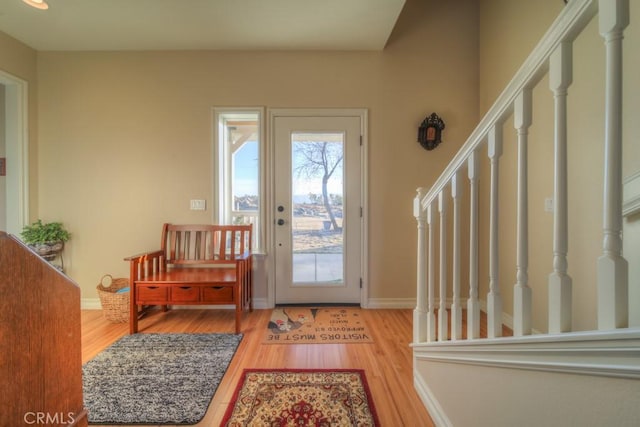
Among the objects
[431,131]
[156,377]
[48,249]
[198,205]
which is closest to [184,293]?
[156,377]

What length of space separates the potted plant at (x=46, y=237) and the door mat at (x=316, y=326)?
2.18m

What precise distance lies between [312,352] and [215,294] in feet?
3.01

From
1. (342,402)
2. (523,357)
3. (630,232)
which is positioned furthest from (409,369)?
(630,232)

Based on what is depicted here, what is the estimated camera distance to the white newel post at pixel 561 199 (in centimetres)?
68

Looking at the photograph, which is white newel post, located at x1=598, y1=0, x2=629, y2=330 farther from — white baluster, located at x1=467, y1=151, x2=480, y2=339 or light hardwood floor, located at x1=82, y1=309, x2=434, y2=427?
light hardwood floor, located at x1=82, y1=309, x2=434, y2=427

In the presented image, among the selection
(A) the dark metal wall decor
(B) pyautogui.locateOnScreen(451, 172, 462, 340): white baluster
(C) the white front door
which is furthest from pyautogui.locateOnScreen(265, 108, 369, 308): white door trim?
(B) pyautogui.locateOnScreen(451, 172, 462, 340): white baluster

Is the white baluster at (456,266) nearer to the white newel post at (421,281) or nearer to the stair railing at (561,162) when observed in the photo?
the stair railing at (561,162)

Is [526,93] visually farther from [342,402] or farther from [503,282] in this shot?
[503,282]

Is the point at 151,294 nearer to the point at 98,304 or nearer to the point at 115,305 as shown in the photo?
the point at 115,305

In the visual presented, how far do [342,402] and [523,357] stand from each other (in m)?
1.05

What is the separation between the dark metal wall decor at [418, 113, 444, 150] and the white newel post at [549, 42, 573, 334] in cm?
220

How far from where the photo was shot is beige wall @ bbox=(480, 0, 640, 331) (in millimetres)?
1634

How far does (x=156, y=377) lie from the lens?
1743 mm

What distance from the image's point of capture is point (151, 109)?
2.83 metres
